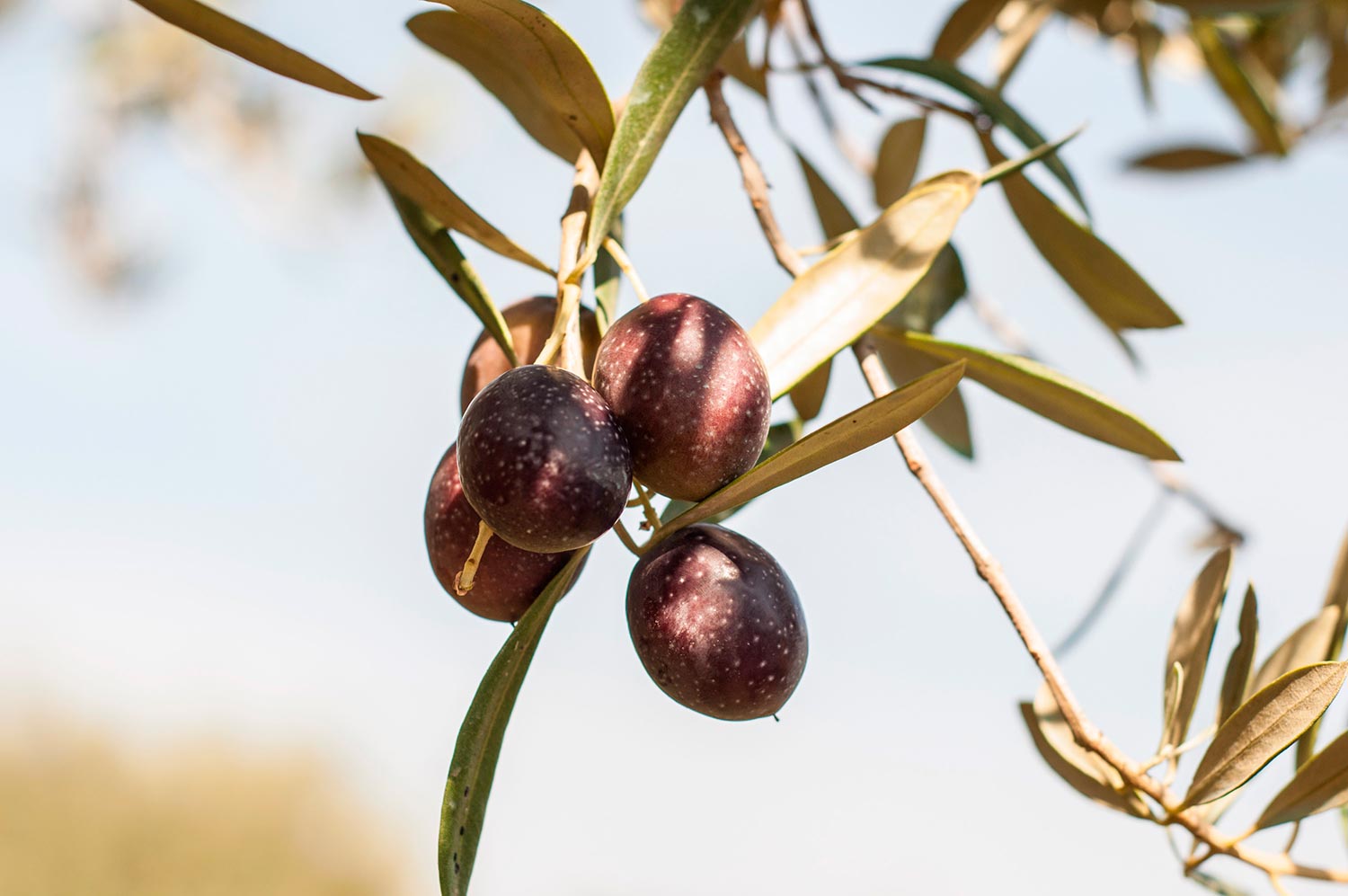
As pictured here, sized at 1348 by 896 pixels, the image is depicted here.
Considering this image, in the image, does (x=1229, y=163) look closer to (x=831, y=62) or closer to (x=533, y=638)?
(x=831, y=62)

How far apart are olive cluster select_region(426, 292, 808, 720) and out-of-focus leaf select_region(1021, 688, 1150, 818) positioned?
0.86ft

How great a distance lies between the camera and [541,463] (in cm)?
52

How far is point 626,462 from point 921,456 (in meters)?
0.20

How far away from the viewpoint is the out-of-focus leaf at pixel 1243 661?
0.80 m

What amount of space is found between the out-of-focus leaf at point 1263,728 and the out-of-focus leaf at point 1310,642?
17 cm

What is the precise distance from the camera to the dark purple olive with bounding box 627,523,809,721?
579 millimetres

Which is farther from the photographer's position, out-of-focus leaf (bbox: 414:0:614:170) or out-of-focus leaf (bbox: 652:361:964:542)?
out-of-focus leaf (bbox: 414:0:614:170)

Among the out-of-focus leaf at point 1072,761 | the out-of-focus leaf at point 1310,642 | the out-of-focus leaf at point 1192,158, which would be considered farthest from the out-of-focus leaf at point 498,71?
the out-of-focus leaf at point 1192,158

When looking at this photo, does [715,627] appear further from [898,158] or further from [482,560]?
[898,158]

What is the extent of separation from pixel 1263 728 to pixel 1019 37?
35.0 inches

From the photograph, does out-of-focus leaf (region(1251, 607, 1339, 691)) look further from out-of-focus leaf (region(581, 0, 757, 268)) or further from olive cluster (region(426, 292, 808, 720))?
out-of-focus leaf (region(581, 0, 757, 268))

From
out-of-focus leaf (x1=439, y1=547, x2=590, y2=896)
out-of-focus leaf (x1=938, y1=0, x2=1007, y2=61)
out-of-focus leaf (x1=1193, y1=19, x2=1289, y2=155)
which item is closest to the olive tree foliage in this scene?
out-of-focus leaf (x1=439, y1=547, x2=590, y2=896)

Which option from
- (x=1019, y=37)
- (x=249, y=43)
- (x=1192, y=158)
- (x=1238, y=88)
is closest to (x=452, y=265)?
(x=249, y=43)

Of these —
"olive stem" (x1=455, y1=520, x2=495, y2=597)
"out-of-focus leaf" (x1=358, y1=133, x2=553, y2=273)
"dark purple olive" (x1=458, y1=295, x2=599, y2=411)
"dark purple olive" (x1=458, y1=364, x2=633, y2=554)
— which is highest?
"out-of-focus leaf" (x1=358, y1=133, x2=553, y2=273)
